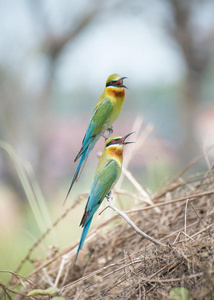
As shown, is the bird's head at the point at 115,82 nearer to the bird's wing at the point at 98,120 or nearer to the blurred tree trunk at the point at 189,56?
the bird's wing at the point at 98,120

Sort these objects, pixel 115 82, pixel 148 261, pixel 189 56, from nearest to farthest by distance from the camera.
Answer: pixel 115 82
pixel 148 261
pixel 189 56

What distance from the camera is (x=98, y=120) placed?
2.96 feet

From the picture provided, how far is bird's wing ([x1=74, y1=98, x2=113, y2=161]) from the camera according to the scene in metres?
0.89

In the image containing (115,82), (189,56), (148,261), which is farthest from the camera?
(189,56)

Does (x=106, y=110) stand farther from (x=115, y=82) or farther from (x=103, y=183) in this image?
(x=103, y=183)

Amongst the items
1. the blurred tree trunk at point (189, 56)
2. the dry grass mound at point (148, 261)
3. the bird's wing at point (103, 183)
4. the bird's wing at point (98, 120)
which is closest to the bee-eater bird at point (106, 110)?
the bird's wing at point (98, 120)

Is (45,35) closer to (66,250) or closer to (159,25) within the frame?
(159,25)

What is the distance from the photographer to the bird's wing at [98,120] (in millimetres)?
892

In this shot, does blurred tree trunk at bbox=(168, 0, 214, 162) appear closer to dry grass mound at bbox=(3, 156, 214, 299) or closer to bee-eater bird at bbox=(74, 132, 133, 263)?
dry grass mound at bbox=(3, 156, 214, 299)

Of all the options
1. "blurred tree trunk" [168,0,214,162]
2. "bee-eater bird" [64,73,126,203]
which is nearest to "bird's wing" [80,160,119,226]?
"bee-eater bird" [64,73,126,203]

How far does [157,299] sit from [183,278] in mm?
100

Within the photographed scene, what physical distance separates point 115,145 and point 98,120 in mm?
79

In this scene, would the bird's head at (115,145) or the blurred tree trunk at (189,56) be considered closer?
the bird's head at (115,145)

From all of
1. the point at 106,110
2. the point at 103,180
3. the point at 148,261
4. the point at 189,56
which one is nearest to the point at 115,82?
the point at 106,110
